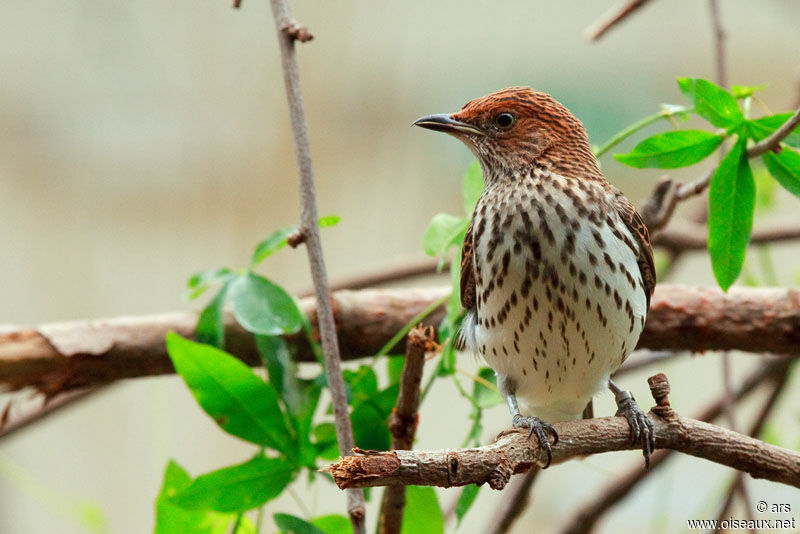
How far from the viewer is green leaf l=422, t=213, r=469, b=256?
2.12 meters

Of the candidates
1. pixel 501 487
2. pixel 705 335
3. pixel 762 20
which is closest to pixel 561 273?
pixel 501 487

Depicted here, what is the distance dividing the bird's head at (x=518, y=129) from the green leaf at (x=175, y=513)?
100 cm

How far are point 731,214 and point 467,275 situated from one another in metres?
0.59

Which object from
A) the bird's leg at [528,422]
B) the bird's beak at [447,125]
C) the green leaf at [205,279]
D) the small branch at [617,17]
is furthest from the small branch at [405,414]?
the small branch at [617,17]

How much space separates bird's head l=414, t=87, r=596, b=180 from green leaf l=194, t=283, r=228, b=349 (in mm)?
732

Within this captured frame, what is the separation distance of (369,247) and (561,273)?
4956 mm

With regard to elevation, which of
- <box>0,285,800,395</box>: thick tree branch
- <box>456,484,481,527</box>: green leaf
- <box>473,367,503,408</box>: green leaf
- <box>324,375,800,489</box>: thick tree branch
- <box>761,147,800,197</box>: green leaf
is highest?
<box>761,147,800,197</box>: green leaf

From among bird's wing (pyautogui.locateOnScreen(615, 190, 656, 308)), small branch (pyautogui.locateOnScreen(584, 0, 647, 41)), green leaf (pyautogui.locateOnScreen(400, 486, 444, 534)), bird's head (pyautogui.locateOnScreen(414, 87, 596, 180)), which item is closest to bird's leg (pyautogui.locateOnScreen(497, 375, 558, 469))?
green leaf (pyautogui.locateOnScreen(400, 486, 444, 534))

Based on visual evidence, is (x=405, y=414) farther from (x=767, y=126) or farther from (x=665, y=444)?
(x=767, y=126)

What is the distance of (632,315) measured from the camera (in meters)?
1.90

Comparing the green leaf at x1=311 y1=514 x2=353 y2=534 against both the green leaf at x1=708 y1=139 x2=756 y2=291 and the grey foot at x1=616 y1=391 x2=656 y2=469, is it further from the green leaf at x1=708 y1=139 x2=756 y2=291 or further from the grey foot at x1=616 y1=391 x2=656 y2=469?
the green leaf at x1=708 y1=139 x2=756 y2=291

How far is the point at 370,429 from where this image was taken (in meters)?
2.09

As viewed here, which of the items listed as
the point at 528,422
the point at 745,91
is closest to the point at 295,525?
the point at 528,422

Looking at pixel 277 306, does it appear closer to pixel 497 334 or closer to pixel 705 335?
pixel 497 334
